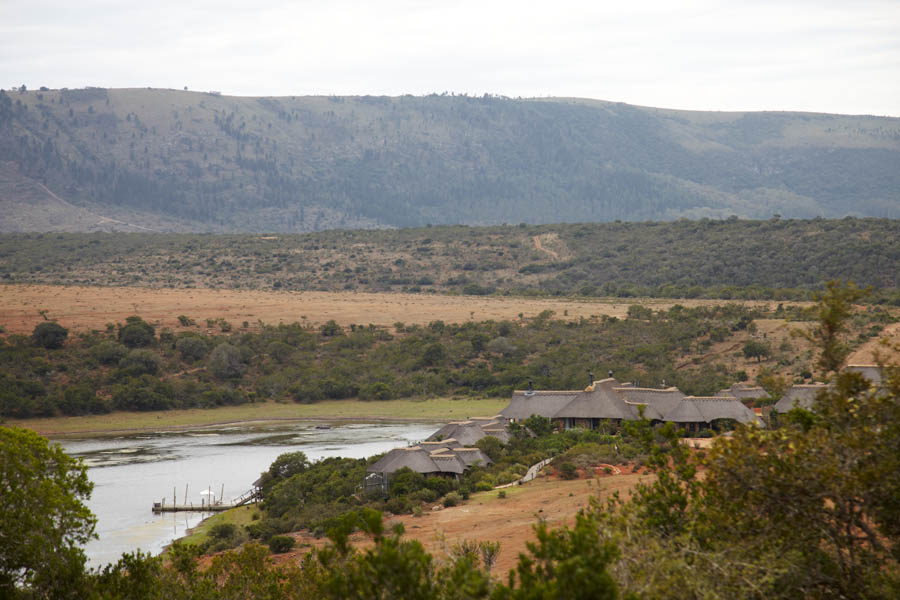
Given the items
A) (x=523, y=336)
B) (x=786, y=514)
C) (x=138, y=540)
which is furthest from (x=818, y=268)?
(x=786, y=514)

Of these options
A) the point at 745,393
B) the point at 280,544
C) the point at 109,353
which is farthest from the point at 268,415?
the point at 280,544

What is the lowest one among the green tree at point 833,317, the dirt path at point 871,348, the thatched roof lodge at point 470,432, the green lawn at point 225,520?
the green lawn at point 225,520

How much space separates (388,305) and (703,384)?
37.1 m

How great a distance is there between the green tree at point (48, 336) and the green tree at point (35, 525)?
49.4m

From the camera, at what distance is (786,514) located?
40.2 ft

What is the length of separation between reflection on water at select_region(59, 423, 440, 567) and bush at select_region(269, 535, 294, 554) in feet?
14.9

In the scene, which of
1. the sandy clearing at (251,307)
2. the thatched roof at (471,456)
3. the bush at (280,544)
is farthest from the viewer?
the sandy clearing at (251,307)

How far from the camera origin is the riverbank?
51719 millimetres

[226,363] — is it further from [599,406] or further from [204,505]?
[599,406]

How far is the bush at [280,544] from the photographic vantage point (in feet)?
81.0

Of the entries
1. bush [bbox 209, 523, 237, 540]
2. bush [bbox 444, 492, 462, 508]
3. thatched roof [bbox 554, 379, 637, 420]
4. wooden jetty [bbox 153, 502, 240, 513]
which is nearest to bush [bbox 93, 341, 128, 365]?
wooden jetty [bbox 153, 502, 240, 513]

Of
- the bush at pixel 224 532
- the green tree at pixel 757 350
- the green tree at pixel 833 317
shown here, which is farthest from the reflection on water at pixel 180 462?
the green tree at pixel 833 317

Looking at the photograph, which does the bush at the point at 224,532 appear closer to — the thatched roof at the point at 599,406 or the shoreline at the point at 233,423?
the thatched roof at the point at 599,406

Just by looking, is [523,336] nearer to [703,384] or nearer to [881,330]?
[703,384]
